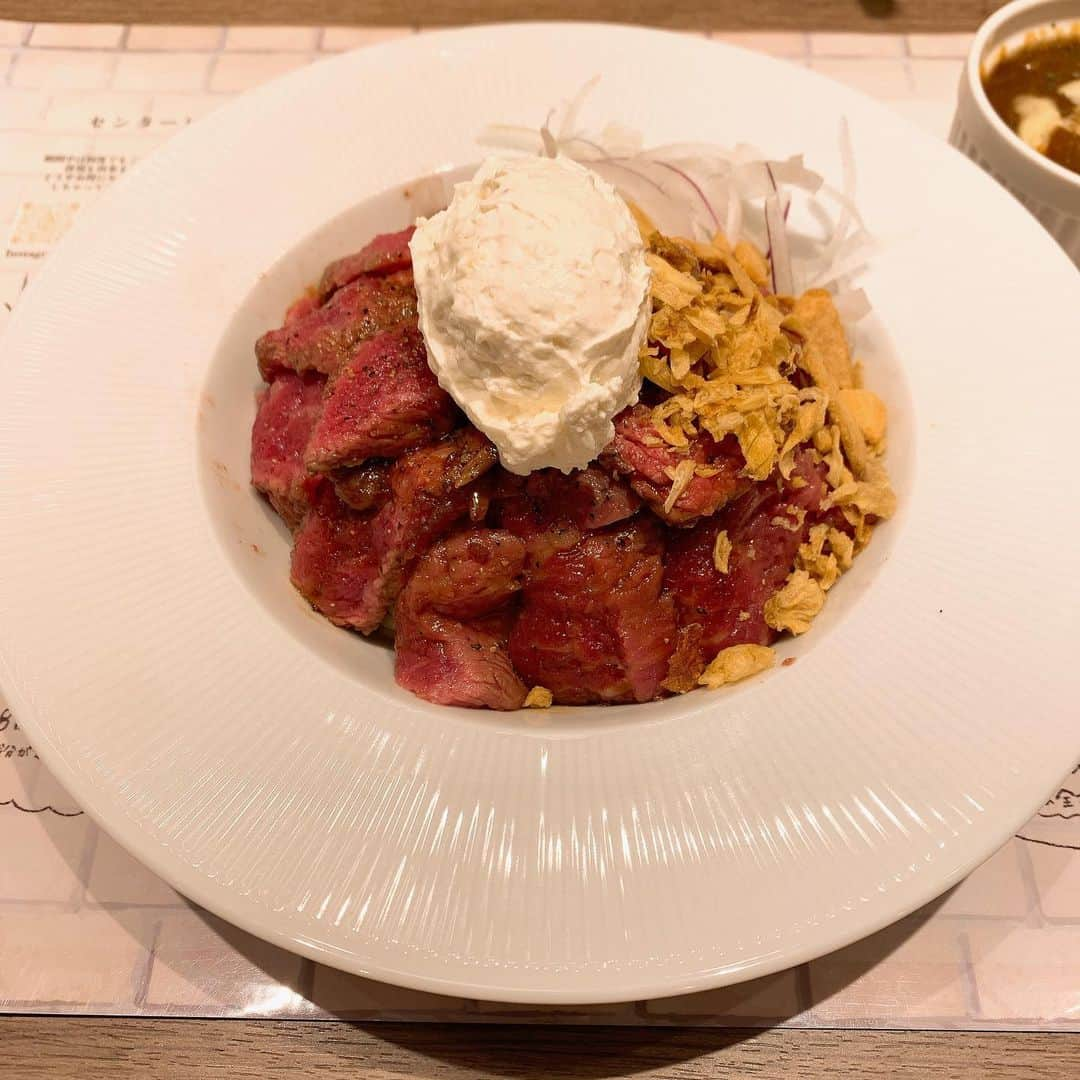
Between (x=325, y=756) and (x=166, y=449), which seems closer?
(x=325, y=756)

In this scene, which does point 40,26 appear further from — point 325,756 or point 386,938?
point 386,938

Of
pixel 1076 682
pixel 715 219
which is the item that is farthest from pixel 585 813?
pixel 715 219

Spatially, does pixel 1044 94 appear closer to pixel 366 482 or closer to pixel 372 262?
pixel 372 262

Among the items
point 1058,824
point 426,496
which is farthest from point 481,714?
point 1058,824

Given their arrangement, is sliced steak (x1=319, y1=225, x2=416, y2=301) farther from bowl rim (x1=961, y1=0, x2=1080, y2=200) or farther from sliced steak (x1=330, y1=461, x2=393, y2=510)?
bowl rim (x1=961, y1=0, x2=1080, y2=200)

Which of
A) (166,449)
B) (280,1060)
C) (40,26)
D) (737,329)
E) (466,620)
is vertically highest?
(40,26)

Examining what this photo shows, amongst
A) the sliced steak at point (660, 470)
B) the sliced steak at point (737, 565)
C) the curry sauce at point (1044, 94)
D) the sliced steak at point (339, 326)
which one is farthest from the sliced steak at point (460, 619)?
the curry sauce at point (1044, 94)

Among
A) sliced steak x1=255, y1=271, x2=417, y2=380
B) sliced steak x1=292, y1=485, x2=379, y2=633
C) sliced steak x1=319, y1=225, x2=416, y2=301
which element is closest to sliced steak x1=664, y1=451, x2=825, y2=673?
sliced steak x1=292, y1=485, x2=379, y2=633

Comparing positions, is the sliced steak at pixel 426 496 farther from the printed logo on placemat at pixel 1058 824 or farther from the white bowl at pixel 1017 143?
the white bowl at pixel 1017 143
